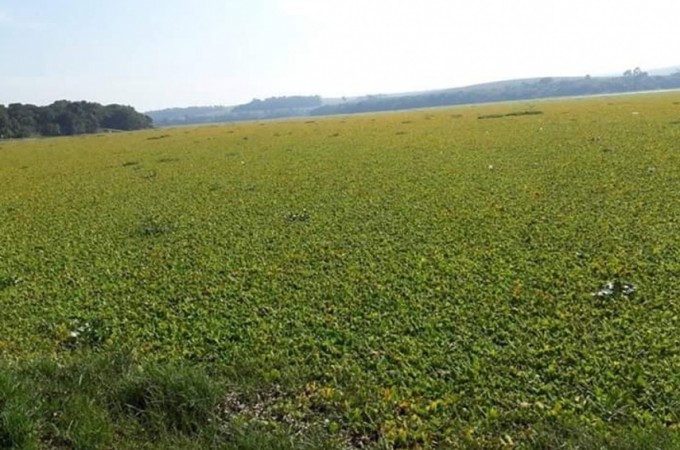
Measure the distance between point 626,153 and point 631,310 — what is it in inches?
241

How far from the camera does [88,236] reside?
5.54m

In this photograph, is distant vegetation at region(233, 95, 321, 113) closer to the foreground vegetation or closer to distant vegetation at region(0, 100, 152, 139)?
distant vegetation at region(0, 100, 152, 139)

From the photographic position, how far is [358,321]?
3.07m

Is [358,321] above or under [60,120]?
under

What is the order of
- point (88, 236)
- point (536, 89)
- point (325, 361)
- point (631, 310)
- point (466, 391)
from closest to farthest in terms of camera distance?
point (466, 391) < point (325, 361) < point (631, 310) < point (88, 236) < point (536, 89)

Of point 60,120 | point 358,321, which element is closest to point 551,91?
point 60,120

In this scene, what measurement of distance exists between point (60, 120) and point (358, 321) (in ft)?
194

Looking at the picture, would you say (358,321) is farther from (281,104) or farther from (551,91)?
(281,104)

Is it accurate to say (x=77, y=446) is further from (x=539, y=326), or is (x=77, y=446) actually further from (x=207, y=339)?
(x=539, y=326)

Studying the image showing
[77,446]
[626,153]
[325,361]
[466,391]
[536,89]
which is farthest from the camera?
[536,89]

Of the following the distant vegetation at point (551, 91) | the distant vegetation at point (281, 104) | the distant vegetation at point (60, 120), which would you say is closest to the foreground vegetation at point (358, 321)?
the distant vegetation at point (60, 120)

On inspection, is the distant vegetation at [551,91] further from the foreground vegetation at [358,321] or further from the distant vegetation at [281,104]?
the foreground vegetation at [358,321]

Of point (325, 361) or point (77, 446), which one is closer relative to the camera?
point (77, 446)

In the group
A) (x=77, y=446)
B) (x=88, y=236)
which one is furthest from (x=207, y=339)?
(x=88, y=236)
